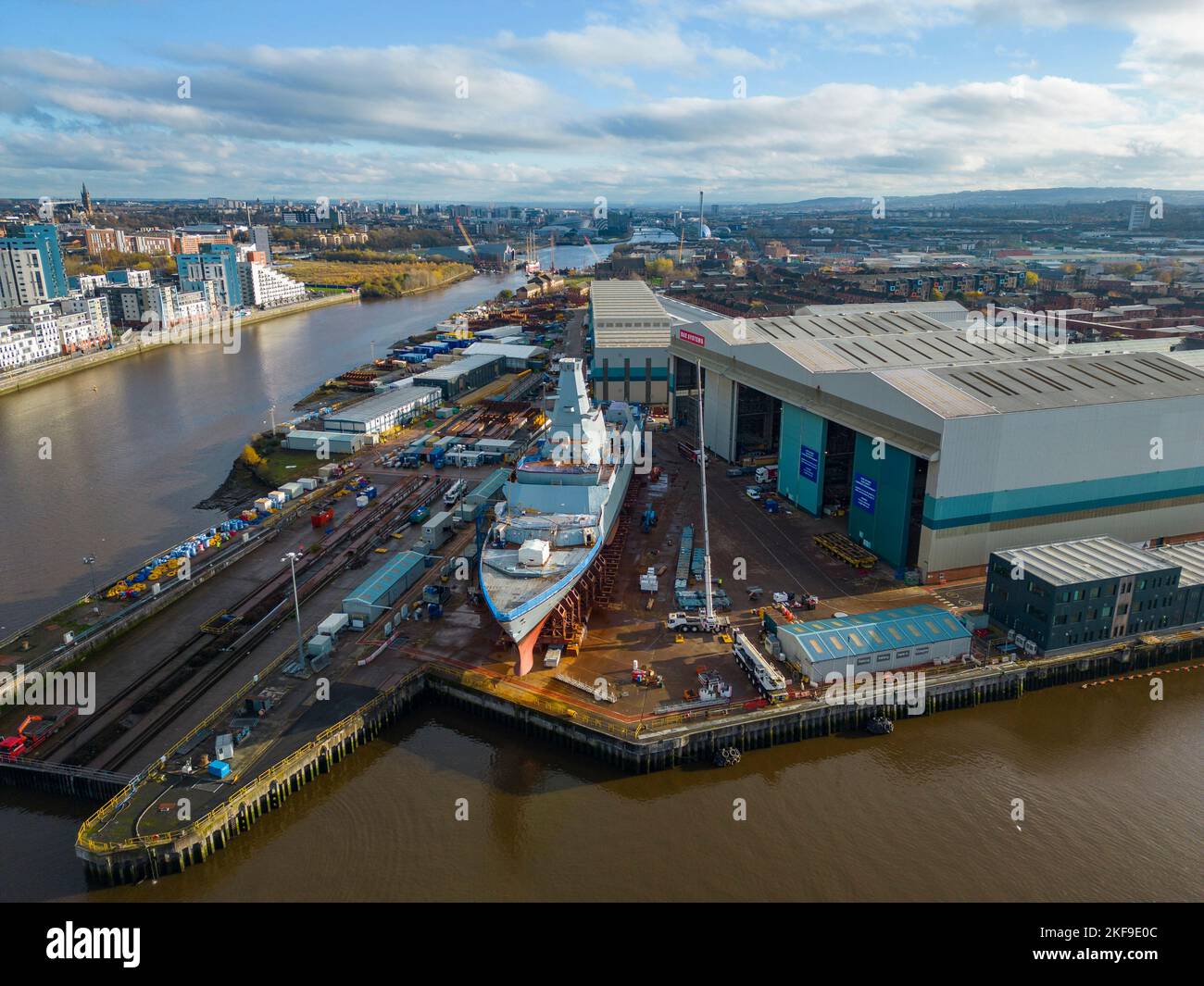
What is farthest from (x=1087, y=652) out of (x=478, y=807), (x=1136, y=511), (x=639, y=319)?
(x=639, y=319)

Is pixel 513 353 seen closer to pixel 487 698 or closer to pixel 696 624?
pixel 696 624

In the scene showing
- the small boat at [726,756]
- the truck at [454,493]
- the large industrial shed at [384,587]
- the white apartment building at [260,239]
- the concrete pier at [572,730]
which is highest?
the white apartment building at [260,239]

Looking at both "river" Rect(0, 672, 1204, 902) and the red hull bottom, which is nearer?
"river" Rect(0, 672, 1204, 902)

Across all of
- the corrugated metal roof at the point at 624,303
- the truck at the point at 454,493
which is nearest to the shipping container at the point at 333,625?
the truck at the point at 454,493

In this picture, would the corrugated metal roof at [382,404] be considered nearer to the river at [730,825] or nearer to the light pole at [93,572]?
the light pole at [93,572]

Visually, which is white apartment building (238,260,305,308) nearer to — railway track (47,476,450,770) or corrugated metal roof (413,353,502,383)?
corrugated metal roof (413,353,502,383)

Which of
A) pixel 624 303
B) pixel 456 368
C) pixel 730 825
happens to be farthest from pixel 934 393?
pixel 456 368
